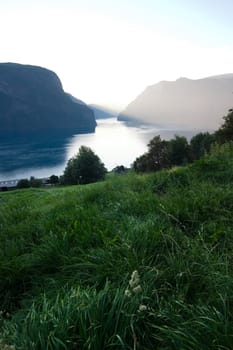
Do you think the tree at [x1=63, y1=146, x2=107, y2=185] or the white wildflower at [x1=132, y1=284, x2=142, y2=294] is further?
the tree at [x1=63, y1=146, x2=107, y2=185]

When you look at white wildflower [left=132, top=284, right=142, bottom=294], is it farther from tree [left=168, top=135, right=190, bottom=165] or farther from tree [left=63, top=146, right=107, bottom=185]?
tree [left=63, top=146, right=107, bottom=185]

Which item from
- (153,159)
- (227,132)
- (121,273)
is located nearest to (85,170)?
(153,159)

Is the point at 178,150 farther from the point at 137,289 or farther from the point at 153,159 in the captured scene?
the point at 137,289

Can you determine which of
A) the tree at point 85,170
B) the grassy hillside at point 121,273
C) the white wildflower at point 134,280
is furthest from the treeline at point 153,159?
the white wildflower at point 134,280

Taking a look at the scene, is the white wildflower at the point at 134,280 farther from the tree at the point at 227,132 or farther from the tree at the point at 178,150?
the tree at the point at 178,150

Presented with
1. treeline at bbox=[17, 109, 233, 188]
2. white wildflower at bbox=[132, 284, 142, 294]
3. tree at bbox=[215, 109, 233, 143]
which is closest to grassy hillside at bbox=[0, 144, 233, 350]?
white wildflower at bbox=[132, 284, 142, 294]

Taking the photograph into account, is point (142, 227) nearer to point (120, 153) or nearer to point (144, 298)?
point (144, 298)

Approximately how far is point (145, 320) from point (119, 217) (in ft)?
6.81

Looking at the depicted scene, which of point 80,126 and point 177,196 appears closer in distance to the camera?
point 177,196

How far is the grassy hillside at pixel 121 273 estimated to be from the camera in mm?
1835

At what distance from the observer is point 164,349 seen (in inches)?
70.1

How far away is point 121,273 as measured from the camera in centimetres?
257

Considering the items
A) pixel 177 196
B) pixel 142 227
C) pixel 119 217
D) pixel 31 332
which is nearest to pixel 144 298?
pixel 31 332

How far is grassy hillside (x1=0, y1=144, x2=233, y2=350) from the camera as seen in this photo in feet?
6.02
